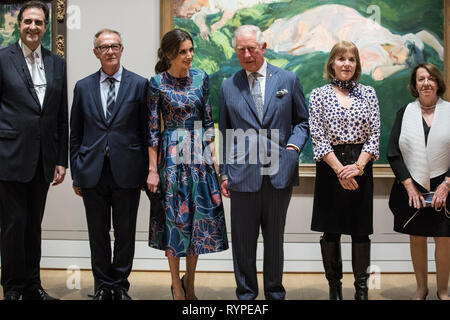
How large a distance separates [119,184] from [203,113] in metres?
0.71

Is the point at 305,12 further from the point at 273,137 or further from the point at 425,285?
the point at 425,285

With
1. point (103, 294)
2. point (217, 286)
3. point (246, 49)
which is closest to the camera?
point (246, 49)

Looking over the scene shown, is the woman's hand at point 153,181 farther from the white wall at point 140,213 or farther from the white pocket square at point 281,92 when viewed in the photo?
the white wall at point 140,213

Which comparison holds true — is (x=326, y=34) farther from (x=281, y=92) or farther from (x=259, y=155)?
(x=259, y=155)

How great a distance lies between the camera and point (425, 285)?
3.56 meters

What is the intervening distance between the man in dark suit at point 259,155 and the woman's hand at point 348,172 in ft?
0.94

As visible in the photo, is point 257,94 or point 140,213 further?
point 140,213

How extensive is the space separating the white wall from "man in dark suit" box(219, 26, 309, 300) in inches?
56.1

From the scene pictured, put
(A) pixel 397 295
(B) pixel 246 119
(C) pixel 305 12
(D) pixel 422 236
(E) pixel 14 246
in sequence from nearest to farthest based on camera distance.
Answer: (B) pixel 246 119
(E) pixel 14 246
(D) pixel 422 236
(A) pixel 397 295
(C) pixel 305 12

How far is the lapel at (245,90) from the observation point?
3.06 m

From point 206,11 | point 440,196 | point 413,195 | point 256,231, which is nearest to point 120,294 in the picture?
point 256,231

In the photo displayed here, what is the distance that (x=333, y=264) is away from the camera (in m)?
3.38

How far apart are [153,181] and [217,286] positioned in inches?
49.4

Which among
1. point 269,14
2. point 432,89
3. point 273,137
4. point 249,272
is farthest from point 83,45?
point 432,89
